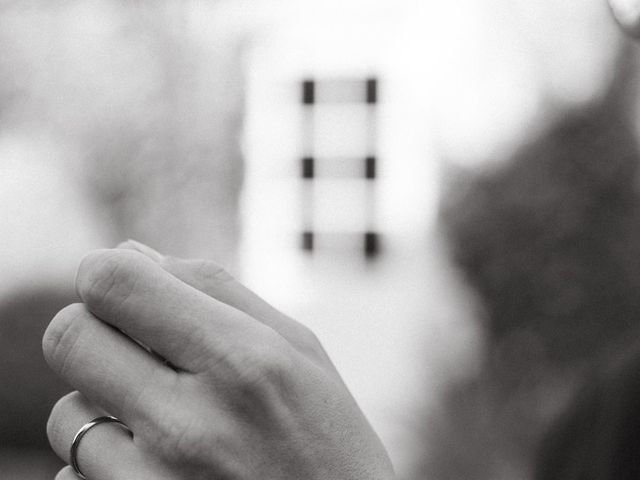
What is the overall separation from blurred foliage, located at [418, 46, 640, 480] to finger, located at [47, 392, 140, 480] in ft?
8.23

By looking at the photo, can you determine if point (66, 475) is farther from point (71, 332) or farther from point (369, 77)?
point (369, 77)

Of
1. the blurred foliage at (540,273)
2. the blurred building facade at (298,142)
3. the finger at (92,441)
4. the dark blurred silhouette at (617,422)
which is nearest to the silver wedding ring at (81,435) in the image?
the finger at (92,441)

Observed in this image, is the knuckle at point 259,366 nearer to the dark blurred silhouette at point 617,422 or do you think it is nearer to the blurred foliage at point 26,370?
the dark blurred silhouette at point 617,422

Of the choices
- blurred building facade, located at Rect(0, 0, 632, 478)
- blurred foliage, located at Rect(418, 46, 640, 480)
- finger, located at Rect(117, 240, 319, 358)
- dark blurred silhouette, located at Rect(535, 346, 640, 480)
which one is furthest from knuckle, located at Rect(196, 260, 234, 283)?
blurred foliage, located at Rect(418, 46, 640, 480)

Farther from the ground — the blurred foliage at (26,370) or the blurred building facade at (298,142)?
the blurred building facade at (298,142)

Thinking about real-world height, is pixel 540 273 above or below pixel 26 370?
above

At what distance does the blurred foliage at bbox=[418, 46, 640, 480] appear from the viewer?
8.83 feet

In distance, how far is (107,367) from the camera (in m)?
0.27

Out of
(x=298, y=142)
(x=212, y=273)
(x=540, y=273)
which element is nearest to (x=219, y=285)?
(x=212, y=273)

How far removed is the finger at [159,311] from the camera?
0.26 meters

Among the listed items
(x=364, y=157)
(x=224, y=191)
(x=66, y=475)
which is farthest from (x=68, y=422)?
(x=224, y=191)

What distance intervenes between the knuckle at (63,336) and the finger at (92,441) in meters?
0.02

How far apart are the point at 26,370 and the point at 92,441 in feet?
9.26

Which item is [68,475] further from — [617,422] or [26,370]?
[26,370]
